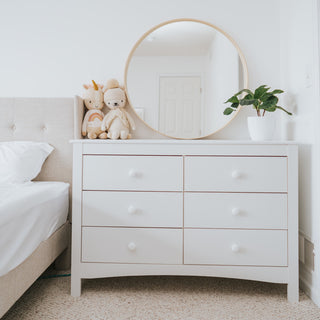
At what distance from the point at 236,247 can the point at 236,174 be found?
1.23 ft

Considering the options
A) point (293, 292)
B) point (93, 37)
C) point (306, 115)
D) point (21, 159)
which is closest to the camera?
point (293, 292)

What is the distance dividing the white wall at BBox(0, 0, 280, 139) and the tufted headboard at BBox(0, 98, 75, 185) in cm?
13

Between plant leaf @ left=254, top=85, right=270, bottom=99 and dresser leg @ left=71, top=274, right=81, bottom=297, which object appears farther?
plant leaf @ left=254, top=85, right=270, bottom=99

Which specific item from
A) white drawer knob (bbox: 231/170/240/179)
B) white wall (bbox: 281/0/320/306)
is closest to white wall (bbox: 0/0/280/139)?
white wall (bbox: 281/0/320/306)

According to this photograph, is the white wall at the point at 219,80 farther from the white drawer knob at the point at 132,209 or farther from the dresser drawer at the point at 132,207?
the white drawer knob at the point at 132,209

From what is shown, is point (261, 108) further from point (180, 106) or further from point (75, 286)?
point (75, 286)

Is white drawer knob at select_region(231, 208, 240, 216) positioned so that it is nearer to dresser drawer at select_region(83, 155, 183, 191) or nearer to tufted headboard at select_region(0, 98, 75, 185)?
dresser drawer at select_region(83, 155, 183, 191)

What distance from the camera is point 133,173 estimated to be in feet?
4.76

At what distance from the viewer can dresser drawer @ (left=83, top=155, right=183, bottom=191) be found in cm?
146

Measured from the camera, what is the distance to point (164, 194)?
4.78ft

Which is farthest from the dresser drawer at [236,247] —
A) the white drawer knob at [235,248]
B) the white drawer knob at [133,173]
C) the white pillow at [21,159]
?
the white pillow at [21,159]

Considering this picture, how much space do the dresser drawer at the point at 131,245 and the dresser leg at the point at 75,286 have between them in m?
0.11

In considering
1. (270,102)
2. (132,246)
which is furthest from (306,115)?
(132,246)

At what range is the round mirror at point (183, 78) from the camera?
1827 millimetres
